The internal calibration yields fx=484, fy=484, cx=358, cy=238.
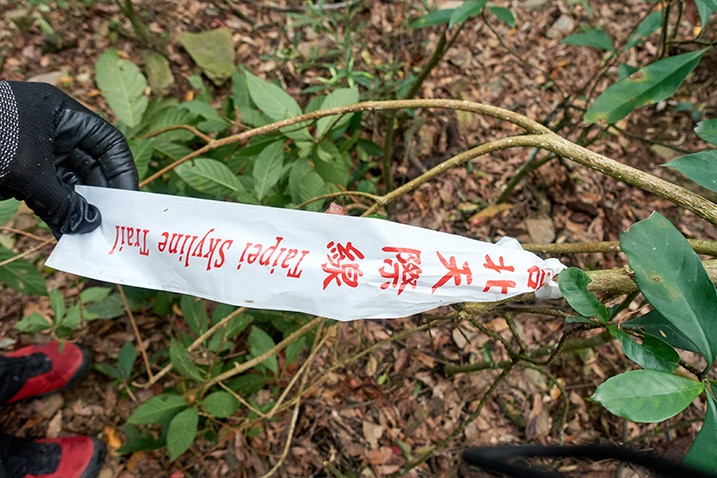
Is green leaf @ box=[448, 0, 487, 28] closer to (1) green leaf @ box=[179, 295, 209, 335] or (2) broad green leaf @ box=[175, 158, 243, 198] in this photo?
(2) broad green leaf @ box=[175, 158, 243, 198]

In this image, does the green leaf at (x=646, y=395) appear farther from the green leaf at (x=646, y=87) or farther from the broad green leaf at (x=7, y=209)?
the broad green leaf at (x=7, y=209)

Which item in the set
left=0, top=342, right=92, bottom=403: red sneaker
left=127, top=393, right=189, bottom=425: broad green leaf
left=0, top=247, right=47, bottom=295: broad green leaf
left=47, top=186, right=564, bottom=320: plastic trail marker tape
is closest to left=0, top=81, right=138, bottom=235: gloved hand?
left=47, top=186, right=564, bottom=320: plastic trail marker tape

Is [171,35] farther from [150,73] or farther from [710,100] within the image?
[710,100]

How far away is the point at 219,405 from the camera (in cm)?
139

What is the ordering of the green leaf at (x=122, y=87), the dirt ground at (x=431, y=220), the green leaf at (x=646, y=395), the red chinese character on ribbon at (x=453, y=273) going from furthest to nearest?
Result: 1. the dirt ground at (x=431, y=220)
2. the green leaf at (x=122, y=87)
3. the red chinese character on ribbon at (x=453, y=273)
4. the green leaf at (x=646, y=395)

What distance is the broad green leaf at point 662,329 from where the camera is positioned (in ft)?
2.43

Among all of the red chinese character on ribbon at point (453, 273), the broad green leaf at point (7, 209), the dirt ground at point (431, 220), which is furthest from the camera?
the dirt ground at point (431, 220)

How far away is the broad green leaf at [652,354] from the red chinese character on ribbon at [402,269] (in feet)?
1.04

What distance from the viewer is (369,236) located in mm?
854

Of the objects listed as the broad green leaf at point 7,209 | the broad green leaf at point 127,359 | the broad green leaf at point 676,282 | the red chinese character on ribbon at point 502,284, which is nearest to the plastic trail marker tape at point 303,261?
the red chinese character on ribbon at point 502,284

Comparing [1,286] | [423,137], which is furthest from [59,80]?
[423,137]

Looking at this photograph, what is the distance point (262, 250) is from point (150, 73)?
1903mm

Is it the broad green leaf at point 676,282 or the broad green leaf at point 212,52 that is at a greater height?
the broad green leaf at point 676,282

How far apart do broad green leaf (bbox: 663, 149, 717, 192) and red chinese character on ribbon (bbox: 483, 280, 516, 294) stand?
32cm
